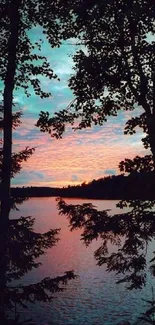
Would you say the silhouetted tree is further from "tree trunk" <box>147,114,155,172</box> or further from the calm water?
the calm water

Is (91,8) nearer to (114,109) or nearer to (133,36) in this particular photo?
(133,36)

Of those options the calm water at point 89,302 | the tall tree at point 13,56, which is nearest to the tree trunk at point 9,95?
the tall tree at point 13,56

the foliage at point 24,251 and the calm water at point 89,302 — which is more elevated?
the foliage at point 24,251

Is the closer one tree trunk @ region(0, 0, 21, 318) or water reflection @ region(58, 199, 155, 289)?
water reflection @ region(58, 199, 155, 289)

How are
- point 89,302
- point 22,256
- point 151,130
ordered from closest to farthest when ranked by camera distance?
point 151,130, point 22,256, point 89,302

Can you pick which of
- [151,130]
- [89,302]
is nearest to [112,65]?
[151,130]

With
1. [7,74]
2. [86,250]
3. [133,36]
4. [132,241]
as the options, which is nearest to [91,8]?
[133,36]

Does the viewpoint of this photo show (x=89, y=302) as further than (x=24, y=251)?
Yes

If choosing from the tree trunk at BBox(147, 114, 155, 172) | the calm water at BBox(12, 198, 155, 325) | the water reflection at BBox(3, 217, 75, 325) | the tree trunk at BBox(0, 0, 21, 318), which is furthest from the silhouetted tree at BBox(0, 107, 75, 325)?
the calm water at BBox(12, 198, 155, 325)

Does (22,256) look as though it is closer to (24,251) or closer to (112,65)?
(24,251)

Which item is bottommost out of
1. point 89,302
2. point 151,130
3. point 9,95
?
point 89,302

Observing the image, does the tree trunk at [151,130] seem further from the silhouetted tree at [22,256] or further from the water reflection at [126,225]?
the silhouetted tree at [22,256]

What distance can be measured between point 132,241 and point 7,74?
740 centimetres

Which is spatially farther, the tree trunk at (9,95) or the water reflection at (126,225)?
the tree trunk at (9,95)
